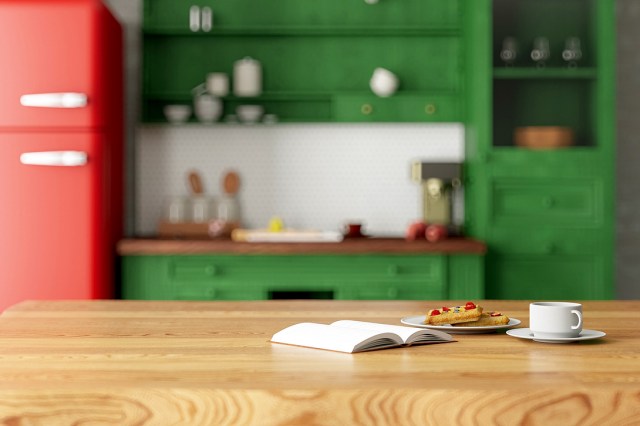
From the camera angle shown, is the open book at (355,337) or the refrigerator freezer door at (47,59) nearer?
the open book at (355,337)

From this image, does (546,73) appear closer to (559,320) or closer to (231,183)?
(231,183)

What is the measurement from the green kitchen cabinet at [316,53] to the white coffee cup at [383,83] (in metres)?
0.03

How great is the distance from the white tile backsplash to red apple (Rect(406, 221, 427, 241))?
45 centimetres

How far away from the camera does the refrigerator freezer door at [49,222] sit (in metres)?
4.47

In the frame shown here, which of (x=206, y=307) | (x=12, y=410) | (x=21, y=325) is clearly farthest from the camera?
(x=206, y=307)

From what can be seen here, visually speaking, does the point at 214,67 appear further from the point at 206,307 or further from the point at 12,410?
the point at 12,410

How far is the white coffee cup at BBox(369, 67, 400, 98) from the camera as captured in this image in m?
5.11

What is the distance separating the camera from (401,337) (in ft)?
5.88

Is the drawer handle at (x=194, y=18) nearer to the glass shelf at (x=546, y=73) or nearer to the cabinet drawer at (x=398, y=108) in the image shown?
the cabinet drawer at (x=398, y=108)

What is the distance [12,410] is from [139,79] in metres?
3.96

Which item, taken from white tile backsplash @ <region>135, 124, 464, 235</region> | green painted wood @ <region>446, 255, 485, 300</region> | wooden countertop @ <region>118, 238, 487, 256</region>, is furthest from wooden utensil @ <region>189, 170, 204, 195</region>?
green painted wood @ <region>446, 255, 485, 300</region>

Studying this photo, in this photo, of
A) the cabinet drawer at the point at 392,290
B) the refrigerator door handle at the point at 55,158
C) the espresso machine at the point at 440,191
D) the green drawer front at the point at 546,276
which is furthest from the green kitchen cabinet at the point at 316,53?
the cabinet drawer at the point at 392,290

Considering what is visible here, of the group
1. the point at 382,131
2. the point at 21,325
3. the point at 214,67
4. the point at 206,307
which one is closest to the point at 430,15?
the point at 382,131

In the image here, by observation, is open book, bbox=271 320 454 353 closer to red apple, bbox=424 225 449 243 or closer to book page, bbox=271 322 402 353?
book page, bbox=271 322 402 353
